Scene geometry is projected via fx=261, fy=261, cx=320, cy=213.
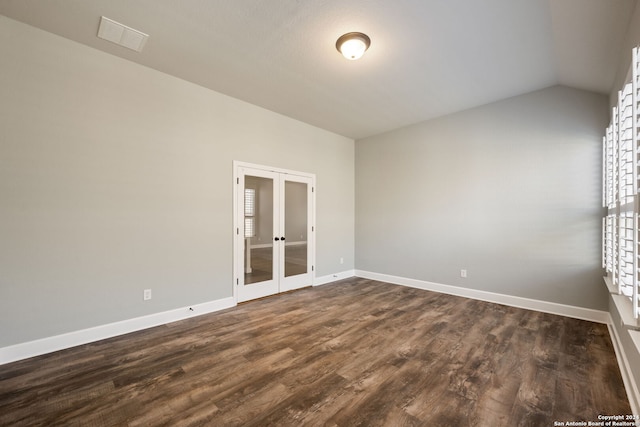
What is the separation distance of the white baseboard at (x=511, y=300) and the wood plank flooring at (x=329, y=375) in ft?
0.59

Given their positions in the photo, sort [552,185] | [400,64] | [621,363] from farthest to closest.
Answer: [552,185] → [400,64] → [621,363]

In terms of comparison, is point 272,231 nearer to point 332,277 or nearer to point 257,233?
point 257,233

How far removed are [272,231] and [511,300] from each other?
156 inches

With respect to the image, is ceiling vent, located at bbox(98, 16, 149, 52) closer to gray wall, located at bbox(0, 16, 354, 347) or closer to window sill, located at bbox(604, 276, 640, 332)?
gray wall, located at bbox(0, 16, 354, 347)

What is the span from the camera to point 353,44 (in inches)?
103

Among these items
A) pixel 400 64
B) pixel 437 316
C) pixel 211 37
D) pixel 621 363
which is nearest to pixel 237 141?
pixel 211 37

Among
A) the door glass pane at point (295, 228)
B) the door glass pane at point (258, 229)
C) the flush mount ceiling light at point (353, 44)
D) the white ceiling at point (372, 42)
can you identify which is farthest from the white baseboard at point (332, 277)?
the flush mount ceiling light at point (353, 44)

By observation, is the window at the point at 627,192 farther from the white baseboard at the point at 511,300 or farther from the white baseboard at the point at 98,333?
the white baseboard at the point at 98,333

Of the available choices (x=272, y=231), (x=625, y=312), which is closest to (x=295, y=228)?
(x=272, y=231)

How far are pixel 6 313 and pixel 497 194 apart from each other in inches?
242

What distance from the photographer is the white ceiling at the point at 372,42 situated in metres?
2.28

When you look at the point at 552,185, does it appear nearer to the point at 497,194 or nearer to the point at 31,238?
the point at 497,194

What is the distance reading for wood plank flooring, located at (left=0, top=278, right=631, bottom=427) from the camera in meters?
1.81

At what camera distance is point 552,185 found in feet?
12.1
